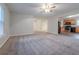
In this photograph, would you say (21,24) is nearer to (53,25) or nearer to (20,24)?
(20,24)

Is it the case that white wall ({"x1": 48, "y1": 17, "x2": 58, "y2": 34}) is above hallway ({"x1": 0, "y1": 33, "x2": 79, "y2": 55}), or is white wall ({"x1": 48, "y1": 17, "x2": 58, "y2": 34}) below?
above

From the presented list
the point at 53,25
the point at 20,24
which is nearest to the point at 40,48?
A: the point at 20,24

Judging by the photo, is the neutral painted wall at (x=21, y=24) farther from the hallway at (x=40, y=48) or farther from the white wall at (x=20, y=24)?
the hallway at (x=40, y=48)

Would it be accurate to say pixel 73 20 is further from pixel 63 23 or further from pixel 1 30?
pixel 1 30

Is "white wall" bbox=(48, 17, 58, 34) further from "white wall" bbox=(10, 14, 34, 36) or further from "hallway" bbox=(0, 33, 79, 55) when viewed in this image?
"hallway" bbox=(0, 33, 79, 55)

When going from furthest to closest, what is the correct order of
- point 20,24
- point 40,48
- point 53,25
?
point 53,25 < point 20,24 < point 40,48

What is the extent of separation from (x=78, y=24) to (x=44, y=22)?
5.03m

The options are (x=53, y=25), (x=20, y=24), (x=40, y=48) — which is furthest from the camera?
(x=53, y=25)

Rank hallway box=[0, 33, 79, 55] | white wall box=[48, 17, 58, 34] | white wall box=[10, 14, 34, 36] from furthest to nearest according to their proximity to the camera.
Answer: white wall box=[48, 17, 58, 34]
white wall box=[10, 14, 34, 36]
hallway box=[0, 33, 79, 55]

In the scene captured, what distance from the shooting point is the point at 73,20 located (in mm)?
15391

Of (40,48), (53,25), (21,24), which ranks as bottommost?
(40,48)

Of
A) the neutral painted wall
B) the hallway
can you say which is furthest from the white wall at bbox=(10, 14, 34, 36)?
the hallway

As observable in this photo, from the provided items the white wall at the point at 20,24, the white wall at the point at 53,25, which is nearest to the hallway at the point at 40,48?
the white wall at the point at 20,24

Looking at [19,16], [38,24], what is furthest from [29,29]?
[38,24]
